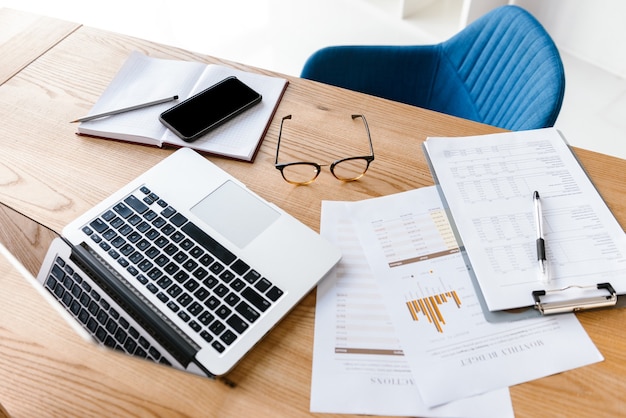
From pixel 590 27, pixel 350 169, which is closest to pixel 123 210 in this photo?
pixel 350 169

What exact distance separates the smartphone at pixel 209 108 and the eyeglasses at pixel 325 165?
0.15 m

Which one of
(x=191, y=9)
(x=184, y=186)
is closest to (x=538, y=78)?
(x=184, y=186)

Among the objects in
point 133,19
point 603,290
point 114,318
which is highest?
point 603,290

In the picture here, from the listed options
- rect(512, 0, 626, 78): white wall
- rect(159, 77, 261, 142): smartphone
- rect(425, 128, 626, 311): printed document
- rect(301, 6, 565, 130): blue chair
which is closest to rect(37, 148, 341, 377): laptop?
rect(159, 77, 261, 142): smartphone

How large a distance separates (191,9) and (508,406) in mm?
2595

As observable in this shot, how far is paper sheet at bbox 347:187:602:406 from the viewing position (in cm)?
66

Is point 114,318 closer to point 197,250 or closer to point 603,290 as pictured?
point 197,250

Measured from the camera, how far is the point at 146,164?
2.99 feet

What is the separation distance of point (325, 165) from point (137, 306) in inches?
15.4

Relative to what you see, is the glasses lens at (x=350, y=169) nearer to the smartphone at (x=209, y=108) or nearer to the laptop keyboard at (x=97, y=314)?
the smartphone at (x=209, y=108)

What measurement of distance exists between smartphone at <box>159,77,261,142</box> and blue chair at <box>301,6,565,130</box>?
1.11 feet

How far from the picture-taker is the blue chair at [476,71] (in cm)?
106

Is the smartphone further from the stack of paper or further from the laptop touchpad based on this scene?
the stack of paper

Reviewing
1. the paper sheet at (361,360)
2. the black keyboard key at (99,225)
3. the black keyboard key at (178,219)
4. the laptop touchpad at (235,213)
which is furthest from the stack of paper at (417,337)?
the black keyboard key at (99,225)
